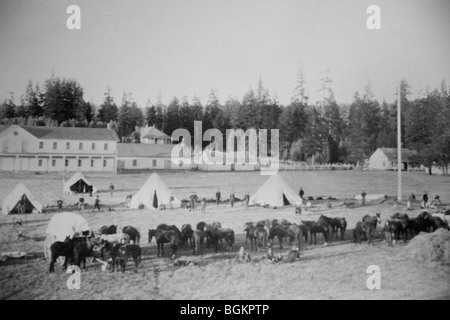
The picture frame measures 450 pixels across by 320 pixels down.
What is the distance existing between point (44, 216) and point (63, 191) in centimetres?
62

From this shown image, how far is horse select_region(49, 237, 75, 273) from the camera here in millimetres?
5664

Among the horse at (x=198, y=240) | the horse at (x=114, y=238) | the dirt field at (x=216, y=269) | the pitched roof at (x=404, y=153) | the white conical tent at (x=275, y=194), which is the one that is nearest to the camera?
the dirt field at (x=216, y=269)

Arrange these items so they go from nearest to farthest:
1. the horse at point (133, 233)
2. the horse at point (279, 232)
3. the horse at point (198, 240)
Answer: the horse at point (198, 240), the horse at point (133, 233), the horse at point (279, 232)

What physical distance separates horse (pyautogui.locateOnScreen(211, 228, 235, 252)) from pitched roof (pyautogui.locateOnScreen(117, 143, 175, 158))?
2452mm

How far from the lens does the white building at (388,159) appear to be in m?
7.72

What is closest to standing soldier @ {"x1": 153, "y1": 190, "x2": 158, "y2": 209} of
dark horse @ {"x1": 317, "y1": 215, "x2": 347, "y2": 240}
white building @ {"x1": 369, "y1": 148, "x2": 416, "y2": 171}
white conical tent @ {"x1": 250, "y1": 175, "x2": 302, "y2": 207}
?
white conical tent @ {"x1": 250, "y1": 175, "x2": 302, "y2": 207}

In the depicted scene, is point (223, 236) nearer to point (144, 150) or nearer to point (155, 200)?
point (155, 200)

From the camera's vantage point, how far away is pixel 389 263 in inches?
243

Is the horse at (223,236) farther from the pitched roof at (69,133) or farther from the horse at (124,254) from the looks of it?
the pitched roof at (69,133)

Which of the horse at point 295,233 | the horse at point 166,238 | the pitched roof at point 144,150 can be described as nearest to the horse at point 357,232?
the horse at point 295,233

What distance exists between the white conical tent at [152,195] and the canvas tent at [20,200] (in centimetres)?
195
